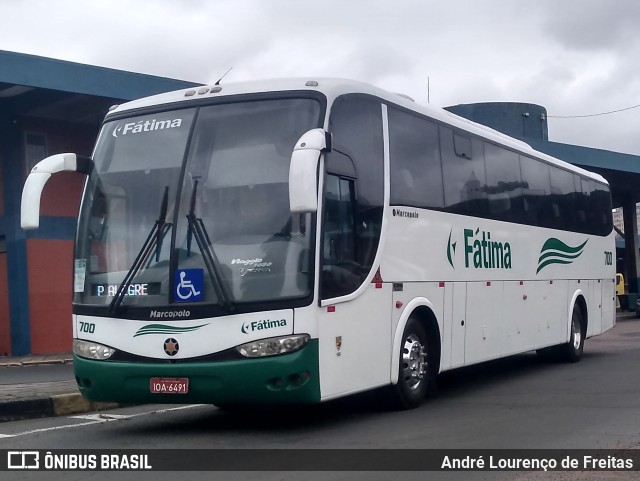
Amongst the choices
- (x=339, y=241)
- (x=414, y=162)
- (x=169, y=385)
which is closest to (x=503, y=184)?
(x=414, y=162)

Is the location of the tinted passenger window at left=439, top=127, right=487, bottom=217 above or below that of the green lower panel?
above

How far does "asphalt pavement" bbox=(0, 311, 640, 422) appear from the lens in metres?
11.4

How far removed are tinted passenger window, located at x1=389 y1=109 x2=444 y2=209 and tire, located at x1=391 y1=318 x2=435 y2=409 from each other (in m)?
1.44

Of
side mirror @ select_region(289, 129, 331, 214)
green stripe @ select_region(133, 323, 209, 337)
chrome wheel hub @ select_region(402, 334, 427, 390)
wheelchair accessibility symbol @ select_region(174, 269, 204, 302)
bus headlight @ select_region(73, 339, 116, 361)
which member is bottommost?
chrome wheel hub @ select_region(402, 334, 427, 390)

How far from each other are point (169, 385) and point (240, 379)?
710mm

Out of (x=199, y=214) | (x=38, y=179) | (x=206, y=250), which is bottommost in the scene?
(x=206, y=250)

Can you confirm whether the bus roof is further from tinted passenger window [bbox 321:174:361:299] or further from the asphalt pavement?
the asphalt pavement

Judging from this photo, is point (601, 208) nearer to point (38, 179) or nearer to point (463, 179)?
point (463, 179)

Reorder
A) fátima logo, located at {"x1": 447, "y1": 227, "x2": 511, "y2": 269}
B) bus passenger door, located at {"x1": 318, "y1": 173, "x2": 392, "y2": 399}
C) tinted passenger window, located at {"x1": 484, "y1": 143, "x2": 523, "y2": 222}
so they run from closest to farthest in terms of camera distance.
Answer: bus passenger door, located at {"x1": 318, "y1": 173, "x2": 392, "y2": 399}
fátima logo, located at {"x1": 447, "y1": 227, "x2": 511, "y2": 269}
tinted passenger window, located at {"x1": 484, "y1": 143, "x2": 523, "y2": 222}

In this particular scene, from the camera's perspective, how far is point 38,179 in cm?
923

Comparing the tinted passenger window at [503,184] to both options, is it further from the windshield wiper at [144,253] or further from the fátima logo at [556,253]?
the windshield wiper at [144,253]

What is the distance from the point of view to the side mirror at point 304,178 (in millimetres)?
7848

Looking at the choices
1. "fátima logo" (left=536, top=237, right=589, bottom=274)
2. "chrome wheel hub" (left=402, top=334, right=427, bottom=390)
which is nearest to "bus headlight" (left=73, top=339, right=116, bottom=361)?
"chrome wheel hub" (left=402, top=334, right=427, bottom=390)

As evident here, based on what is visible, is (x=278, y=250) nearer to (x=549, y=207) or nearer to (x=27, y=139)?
(x=549, y=207)
